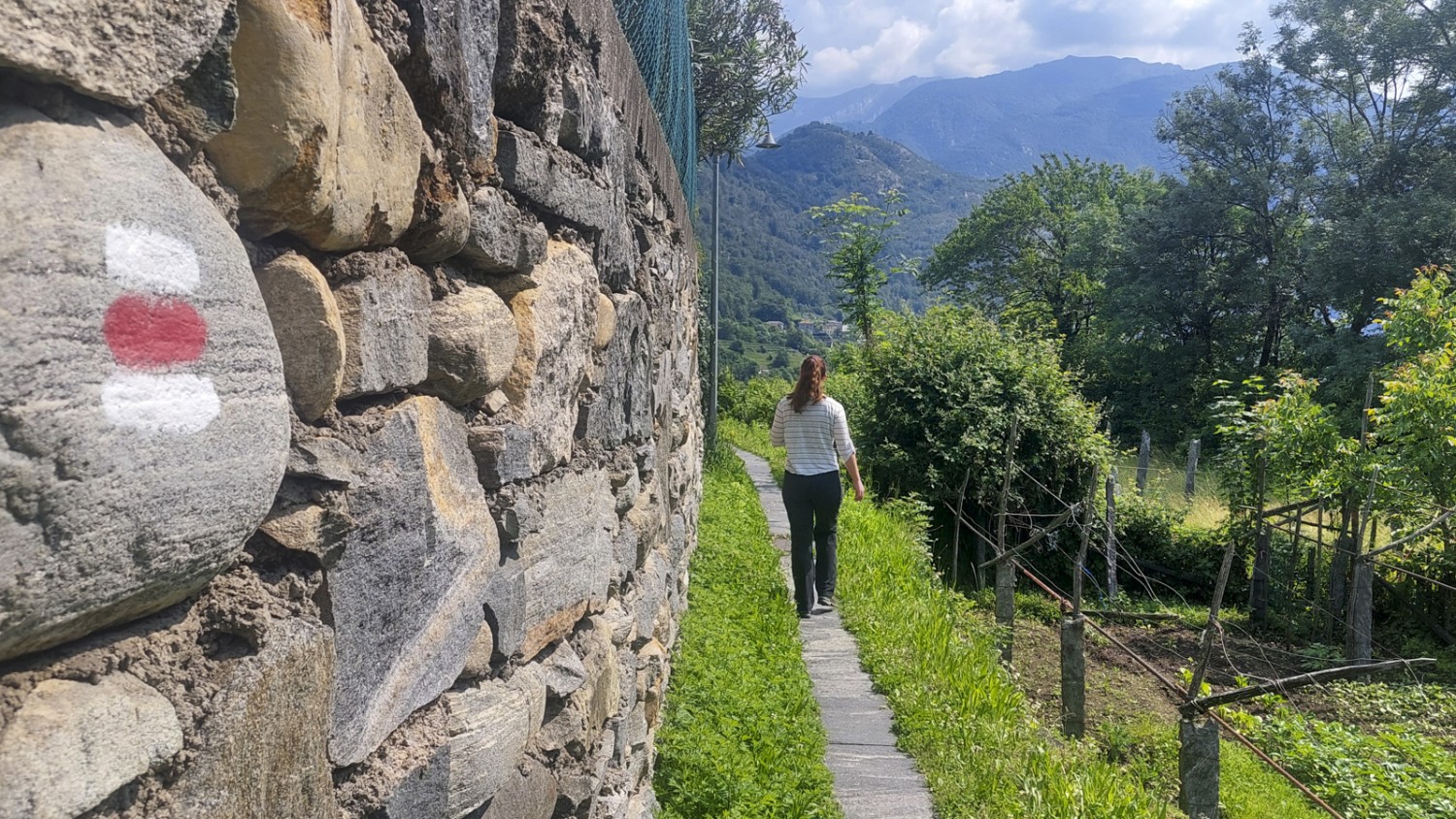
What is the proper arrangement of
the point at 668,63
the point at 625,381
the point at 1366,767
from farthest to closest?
the point at 1366,767 → the point at 668,63 → the point at 625,381

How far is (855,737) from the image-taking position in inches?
185

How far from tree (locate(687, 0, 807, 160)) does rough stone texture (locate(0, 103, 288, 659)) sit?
12192 millimetres

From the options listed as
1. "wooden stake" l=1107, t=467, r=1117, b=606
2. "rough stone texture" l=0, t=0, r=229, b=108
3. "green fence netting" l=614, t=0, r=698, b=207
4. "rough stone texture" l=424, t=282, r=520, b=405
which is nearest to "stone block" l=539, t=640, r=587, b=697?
"rough stone texture" l=424, t=282, r=520, b=405

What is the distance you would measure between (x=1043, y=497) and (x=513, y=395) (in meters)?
13.3

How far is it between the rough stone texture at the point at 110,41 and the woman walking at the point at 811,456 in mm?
5301

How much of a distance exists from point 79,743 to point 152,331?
13.8 inches

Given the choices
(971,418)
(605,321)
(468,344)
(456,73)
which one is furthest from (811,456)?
(971,418)

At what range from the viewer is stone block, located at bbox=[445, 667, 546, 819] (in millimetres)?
1489

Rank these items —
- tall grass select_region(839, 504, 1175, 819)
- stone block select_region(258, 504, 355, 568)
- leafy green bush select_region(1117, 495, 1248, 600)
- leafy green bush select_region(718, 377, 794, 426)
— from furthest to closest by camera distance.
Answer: leafy green bush select_region(718, 377, 794, 426) → leafy green bush select_region(1117, 495, 1248, 600) → tall grass select_region(839, 504, 1175, 819) → stone block select_region(258, 504, 355, 568)

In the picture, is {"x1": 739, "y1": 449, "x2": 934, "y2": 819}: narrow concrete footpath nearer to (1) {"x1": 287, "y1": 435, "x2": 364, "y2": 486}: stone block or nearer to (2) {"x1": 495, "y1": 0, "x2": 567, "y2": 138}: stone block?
(2) {"x1": 495, "y1": 0, "x2": 567, "y2": 138}: stone block

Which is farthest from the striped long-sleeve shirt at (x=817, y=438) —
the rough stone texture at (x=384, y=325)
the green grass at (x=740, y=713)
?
the rough stone texture at (x=384, y=325)

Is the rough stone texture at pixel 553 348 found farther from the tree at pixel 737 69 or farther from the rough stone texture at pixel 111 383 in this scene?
Answer: the tree at pixel 737 69

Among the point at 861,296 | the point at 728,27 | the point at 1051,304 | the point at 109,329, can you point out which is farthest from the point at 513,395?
the point at 1051,304

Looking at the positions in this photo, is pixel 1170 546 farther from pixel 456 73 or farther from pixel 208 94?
pixel 208 94
